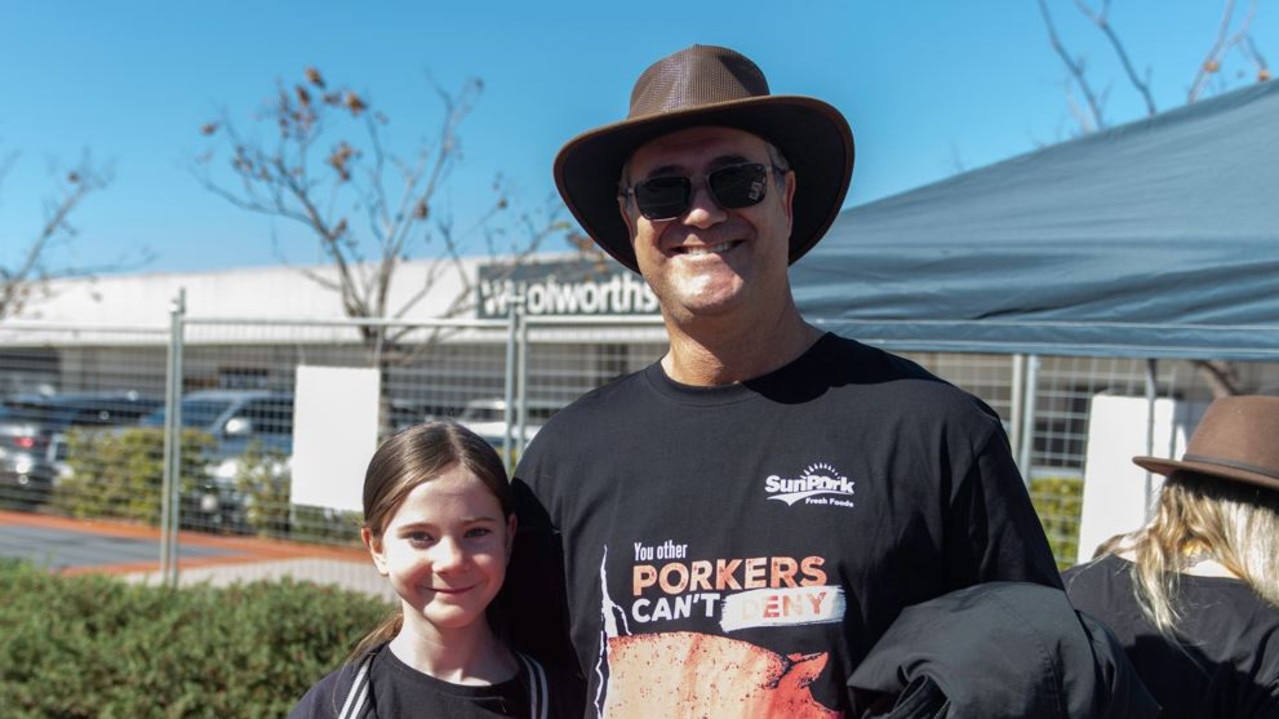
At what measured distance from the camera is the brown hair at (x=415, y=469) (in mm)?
2184

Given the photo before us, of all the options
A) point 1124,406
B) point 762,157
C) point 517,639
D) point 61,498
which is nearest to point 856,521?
point 762,157

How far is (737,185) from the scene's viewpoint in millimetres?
1957

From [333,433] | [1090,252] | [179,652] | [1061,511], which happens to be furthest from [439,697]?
[1061,511]

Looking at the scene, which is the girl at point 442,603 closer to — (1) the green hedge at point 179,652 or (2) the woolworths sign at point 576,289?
(1) the green hedge at point 179,652

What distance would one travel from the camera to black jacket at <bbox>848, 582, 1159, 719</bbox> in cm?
153

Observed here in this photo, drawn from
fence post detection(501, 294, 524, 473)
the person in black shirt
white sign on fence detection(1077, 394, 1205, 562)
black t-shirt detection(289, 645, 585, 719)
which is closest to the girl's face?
black t-shirt detection(289, 645, 585, 719)

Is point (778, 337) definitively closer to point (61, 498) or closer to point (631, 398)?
point (631, 398)

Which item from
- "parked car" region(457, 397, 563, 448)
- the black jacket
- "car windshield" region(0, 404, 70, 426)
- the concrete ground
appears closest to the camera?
the black jacket

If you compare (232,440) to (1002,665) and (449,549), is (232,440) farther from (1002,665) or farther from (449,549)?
(1002,665)

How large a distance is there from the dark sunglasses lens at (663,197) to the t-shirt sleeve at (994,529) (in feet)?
1.97

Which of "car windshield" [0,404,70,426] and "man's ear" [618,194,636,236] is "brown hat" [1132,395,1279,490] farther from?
"car windshield" [0,404,70,426]

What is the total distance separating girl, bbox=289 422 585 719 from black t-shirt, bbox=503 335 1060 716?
0.61 ft

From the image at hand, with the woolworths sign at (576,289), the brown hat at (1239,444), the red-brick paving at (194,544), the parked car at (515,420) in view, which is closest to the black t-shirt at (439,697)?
the brown hat at (1239,444)

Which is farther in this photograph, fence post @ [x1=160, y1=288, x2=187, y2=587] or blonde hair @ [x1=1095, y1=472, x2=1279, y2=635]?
fence post @ [x1=160, y1=288, x2=187, y2=587]
